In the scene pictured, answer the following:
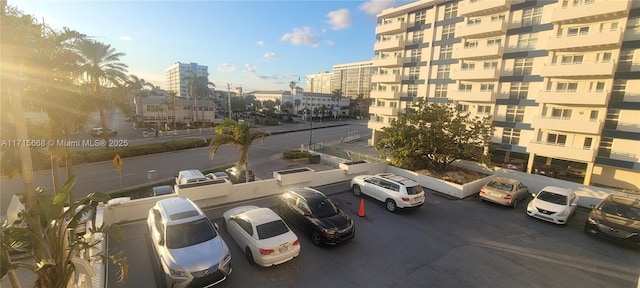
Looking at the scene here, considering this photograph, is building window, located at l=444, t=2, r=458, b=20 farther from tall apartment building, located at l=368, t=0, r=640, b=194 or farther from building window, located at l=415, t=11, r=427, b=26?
building window, located at l=415, t=11, r=427, b=26

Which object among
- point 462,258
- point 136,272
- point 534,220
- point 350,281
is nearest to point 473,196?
point 534,220

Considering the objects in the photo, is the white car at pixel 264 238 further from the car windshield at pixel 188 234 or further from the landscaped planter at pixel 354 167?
the landscaped planter at pixel 354 167

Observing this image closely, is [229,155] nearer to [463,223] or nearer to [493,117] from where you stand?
[463,223]

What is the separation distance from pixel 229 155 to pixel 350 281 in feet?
85.4

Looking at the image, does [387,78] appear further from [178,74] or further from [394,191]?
[178,74]

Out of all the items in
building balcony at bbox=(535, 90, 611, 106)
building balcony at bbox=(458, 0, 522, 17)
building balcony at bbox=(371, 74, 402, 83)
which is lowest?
building balcony at bbox=(535, 90, 611, 106)

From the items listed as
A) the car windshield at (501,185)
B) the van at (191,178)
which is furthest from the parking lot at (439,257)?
the van at (191,178)

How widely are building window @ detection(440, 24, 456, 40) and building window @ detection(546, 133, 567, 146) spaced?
614 inches

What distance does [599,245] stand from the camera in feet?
36.9

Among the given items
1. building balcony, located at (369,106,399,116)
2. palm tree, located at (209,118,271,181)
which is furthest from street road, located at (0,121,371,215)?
building balcony, located at (369,106,399,116)

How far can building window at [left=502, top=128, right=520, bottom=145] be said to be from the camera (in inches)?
1038

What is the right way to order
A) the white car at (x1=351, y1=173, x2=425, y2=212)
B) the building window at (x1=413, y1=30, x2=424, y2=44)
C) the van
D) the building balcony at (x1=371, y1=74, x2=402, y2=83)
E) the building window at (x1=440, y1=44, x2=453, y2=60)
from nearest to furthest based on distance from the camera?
the white car at (x1=351, y1=173, x2=425, y2=212)
the van
the building window at (x1=440, y1=44, x2=453, y2=60)
the building window at (x1=413, y1=30, x2=424, y2=44)
the building balcony at (x1=371, y1=74, x2=402, y2=83)

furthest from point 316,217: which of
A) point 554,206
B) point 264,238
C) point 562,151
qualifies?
point 562,151

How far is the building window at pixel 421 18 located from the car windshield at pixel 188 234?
122ft
